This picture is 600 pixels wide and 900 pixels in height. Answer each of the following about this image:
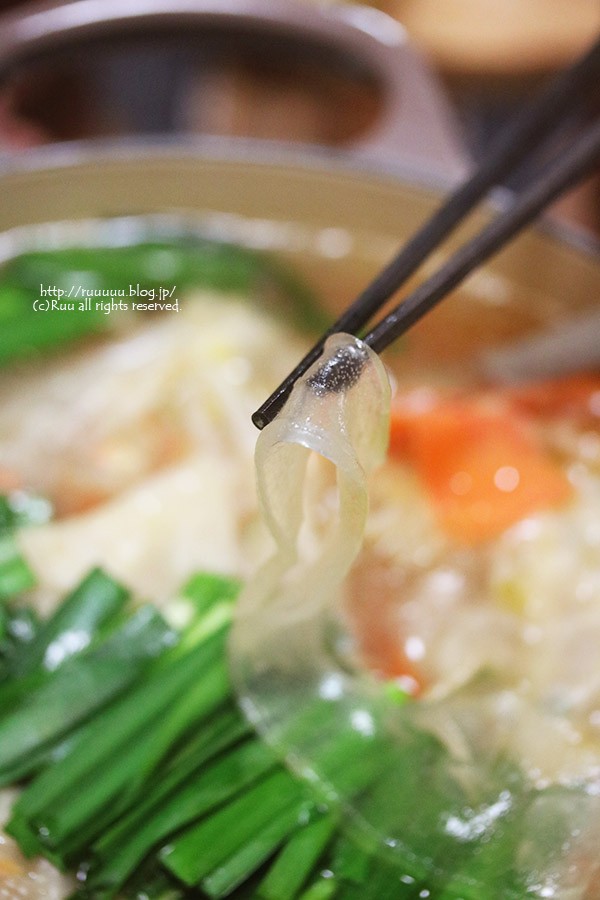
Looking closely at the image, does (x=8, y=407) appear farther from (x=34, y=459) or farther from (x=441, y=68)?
(x=441, y=68)

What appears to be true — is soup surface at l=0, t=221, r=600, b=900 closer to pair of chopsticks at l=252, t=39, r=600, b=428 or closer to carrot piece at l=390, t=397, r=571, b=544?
carrot piece at l=390, t=397, r=571, b=544

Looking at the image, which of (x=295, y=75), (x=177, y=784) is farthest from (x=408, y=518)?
(x=295, y=75)

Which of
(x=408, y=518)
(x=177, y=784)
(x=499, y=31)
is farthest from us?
(x=499, y=31)

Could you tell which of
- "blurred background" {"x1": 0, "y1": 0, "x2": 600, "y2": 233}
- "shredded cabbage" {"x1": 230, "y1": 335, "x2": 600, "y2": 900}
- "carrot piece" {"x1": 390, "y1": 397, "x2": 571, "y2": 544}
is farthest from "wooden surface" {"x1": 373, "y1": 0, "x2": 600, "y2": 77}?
"shredded cabbage" {"x1": 230, "y1": 335, "x2": 600, "y2": 900}

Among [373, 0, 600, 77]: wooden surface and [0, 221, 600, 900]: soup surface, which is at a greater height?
[373, 0, 600, 77]: wooden surface

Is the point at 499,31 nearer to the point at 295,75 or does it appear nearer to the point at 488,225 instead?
the point at 295,75

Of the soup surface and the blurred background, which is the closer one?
the soup surface
